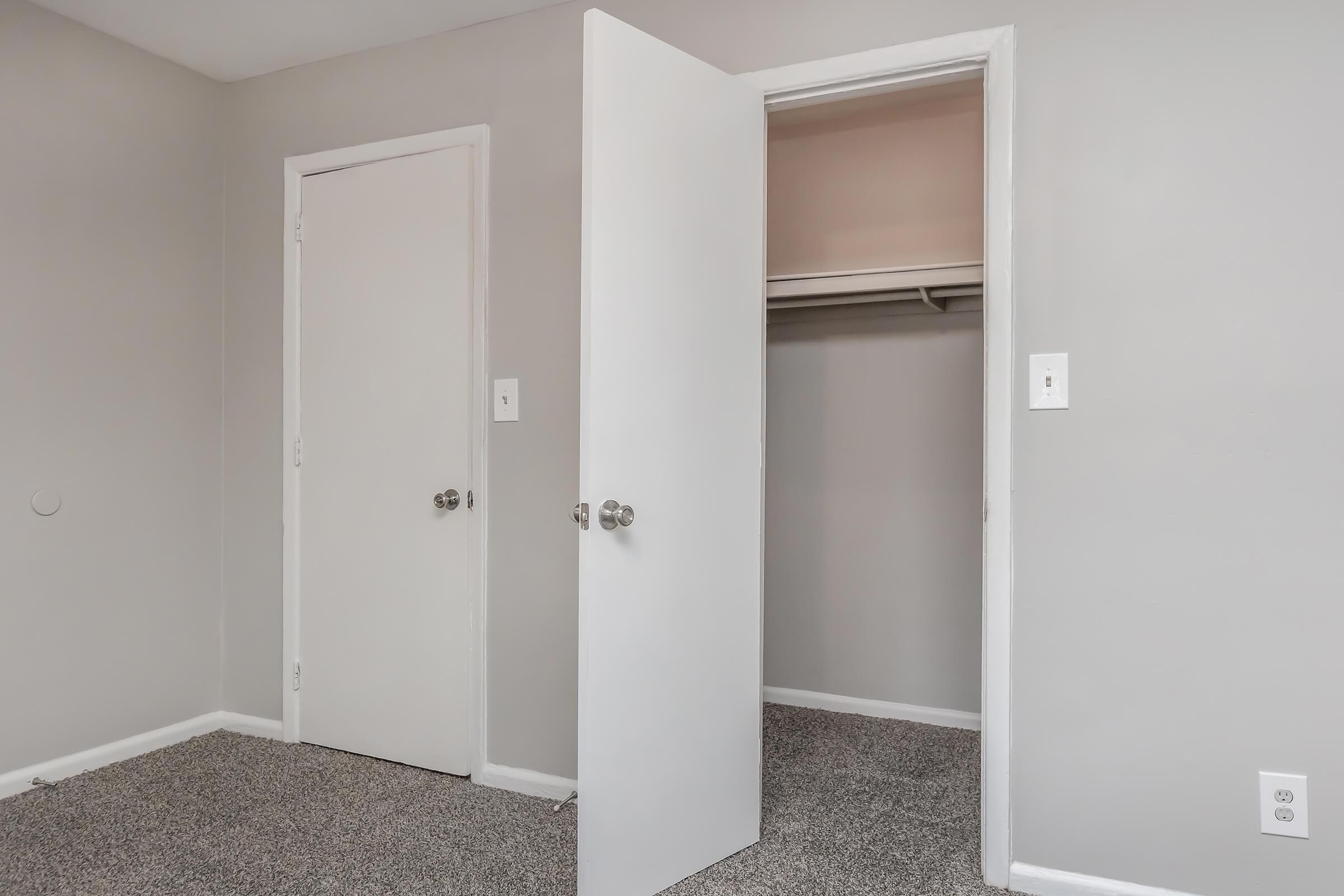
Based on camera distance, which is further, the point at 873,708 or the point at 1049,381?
the point at 873,708

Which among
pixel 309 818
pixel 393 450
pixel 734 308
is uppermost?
pixel 734 308

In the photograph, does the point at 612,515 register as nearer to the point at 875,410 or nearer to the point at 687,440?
the point at 687,440

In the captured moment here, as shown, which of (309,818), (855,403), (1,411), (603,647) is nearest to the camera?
(603,647)

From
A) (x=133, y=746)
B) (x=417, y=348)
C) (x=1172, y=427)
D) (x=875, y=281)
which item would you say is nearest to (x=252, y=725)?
(x=133, y=746)

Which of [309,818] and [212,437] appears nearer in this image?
[309,818]

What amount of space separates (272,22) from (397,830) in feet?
7.94

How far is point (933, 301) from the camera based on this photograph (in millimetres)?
3084

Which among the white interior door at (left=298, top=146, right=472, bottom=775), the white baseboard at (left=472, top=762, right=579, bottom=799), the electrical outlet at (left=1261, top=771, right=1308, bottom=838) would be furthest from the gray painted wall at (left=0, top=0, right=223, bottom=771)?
the electrical outlet at (left=1261, top=771, right=1308, bottom=838)

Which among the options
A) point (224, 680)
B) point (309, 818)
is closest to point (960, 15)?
point (309, 818)

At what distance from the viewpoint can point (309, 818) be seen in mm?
2291

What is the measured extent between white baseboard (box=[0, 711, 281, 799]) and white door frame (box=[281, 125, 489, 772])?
188 mm

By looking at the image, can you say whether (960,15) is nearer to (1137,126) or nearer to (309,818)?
(1137,126)

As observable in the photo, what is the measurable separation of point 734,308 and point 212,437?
81.9 inches

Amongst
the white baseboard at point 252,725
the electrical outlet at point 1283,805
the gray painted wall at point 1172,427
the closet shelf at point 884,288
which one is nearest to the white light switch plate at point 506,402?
the closet shelf at point 884,288
